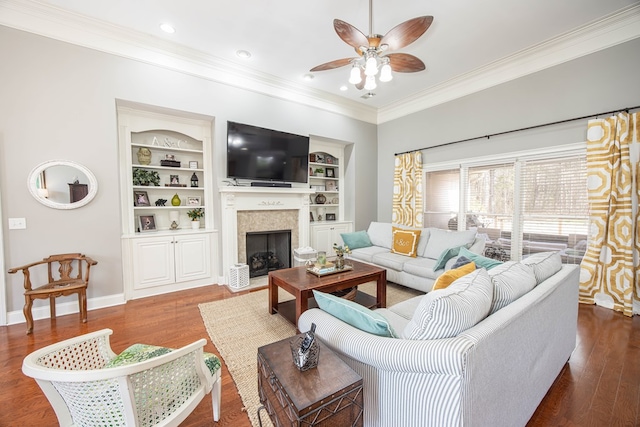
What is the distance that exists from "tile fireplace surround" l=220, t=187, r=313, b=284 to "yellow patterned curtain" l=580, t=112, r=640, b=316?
3.91 meters

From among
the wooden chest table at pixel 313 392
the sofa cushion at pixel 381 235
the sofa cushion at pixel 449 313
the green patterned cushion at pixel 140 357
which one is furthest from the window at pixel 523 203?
the green patterned cushion at pixel 140 357

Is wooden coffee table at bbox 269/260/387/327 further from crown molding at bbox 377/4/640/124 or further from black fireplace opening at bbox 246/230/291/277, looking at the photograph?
crown molding at bbox 377/4/640/124

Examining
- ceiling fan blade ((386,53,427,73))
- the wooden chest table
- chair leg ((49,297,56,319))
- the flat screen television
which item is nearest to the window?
ceiling fan blade ((386,53,427,73))

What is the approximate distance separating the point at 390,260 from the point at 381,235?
A: 827 millimetres

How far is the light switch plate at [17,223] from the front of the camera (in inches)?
107

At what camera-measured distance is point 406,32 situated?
225 cm

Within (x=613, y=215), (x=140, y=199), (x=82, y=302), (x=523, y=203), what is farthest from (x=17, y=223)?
(x=613, y=215)

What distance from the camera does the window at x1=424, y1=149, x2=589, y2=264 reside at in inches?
133

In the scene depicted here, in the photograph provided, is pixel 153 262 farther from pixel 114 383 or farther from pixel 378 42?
pixel 378 42

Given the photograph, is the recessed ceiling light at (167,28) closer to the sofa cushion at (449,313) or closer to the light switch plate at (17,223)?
the light switch plate at (17,223)

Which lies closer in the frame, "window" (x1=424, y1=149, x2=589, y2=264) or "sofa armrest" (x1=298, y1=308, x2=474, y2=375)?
"sofa armrest" (x1=298, y1=308, x2=474, y2=375)

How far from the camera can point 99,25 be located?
2975 mm

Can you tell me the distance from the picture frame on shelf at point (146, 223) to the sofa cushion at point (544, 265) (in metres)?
4.44

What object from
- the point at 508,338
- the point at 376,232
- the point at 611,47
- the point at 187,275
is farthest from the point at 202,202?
the point at 611,47
